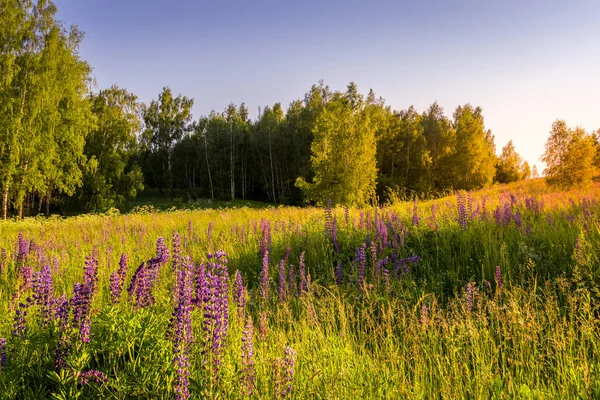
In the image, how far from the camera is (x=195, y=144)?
4847 cm

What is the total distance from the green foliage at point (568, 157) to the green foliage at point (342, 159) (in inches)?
401

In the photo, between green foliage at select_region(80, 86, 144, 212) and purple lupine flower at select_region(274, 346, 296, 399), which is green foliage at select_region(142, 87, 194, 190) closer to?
green foliage at select_region(80, 86, 144, 212)

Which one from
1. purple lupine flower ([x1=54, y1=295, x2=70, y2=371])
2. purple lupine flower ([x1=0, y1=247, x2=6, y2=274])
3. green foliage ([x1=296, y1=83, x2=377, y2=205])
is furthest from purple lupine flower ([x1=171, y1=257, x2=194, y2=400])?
green foliage ([x1=296, y1=83, x2=377, y2=205])

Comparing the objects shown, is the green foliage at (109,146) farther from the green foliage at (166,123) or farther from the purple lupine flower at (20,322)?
the purple lupine flower at (20,322)

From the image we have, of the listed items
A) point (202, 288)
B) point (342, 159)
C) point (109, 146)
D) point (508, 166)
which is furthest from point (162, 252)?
point (508, 166)

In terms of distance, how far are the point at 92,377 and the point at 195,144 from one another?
4916 cm

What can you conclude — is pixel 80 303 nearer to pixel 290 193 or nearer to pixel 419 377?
pixel 419 377

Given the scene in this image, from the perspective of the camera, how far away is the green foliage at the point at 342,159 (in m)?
23.1

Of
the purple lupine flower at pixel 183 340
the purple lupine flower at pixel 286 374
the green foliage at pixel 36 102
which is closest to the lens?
the purple lupine flower at pixel 183 340

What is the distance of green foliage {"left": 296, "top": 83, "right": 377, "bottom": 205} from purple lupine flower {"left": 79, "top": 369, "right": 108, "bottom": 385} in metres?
20.6

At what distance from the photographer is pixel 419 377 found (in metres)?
2.63

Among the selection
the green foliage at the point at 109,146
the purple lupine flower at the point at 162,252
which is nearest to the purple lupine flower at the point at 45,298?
the purple lupine flower at the point at 162,252

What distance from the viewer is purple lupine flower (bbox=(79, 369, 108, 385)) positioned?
2047mm

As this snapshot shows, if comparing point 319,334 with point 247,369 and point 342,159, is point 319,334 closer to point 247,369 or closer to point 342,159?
point 247,369
